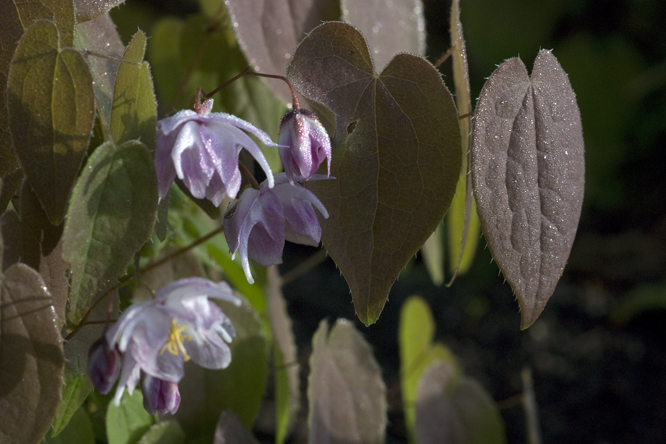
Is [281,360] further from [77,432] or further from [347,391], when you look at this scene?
[77,432]

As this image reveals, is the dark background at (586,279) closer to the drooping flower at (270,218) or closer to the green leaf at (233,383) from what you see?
the green leaf at (233,383)

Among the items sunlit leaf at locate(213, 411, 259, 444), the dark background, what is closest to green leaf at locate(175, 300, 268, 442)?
sunlit leaf at locate(213, 411, 259, 444)

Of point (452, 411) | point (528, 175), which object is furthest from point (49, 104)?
point (452, 411)

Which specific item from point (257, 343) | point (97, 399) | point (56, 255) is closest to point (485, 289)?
point (257, 343)

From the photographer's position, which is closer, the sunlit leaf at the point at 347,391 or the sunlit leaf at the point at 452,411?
the sunlit leaf at the point at 347,391

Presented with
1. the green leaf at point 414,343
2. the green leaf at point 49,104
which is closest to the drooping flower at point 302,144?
the green leaf at point 49,104

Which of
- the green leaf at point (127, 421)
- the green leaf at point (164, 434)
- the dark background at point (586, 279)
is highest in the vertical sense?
the green leaf at point (127, 421)

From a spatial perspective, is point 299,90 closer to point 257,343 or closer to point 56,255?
point 56,255
